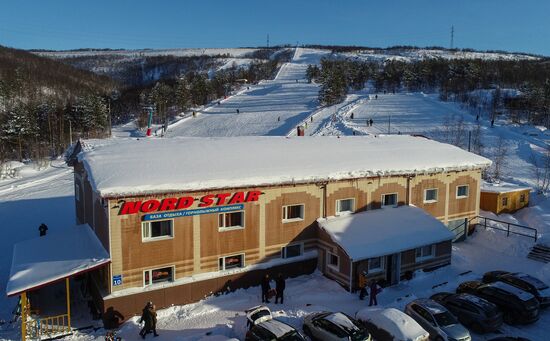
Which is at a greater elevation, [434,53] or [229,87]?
[434,53]

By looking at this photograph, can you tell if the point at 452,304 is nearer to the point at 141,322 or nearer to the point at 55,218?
the point at 141,322

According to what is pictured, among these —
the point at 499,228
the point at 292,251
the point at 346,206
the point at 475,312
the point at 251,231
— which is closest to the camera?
the point at 475,312

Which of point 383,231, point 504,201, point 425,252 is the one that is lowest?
point 425,252

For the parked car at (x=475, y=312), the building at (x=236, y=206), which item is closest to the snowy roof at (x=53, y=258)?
the building at (x=236, y=206)

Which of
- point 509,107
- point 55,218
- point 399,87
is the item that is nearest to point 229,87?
point 399,87

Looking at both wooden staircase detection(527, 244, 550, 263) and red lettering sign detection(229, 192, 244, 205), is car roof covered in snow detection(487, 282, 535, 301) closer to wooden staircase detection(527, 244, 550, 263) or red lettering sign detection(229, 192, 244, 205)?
wooden staircase detection(527, 244, 550, 263)

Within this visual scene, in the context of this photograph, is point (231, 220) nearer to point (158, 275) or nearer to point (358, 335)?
point (158, 275)

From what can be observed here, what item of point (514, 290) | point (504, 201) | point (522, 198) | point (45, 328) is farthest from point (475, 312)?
point (522, 198)

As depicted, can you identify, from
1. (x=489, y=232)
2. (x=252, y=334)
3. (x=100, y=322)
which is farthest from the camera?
(x=489, y=232)
